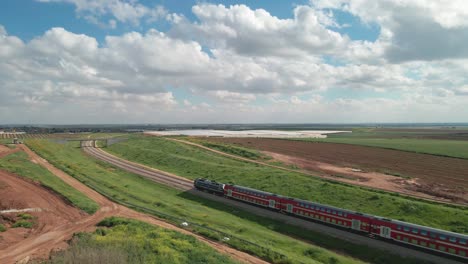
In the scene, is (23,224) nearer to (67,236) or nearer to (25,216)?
(25,216)

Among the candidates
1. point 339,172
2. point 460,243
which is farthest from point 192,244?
point 339,172

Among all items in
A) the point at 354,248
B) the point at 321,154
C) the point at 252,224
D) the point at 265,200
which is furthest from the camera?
the point at 321,154

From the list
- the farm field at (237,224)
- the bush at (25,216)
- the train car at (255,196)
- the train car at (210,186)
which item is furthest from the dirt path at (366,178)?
the bush at (25,216)

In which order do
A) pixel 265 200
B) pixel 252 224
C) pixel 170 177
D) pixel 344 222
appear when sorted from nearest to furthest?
pixel 344 222
pixel 252 224
pixel 265 200
pixel 170 177

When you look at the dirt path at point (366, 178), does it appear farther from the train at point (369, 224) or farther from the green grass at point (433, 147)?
the green grass at point (433, 147)

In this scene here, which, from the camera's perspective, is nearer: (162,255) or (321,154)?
(162,255)

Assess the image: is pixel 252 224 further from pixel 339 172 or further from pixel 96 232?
pixel 339 172
